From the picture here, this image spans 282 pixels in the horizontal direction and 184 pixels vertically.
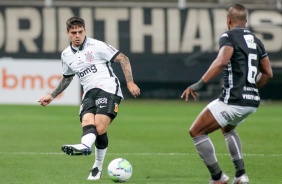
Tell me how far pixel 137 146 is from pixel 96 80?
14.6 feet

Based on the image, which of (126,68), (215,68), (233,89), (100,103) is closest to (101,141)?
(100,103)

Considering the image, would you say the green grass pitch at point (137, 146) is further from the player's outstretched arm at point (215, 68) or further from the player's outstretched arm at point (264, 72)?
the player's outstretched arm at point (215, 68)

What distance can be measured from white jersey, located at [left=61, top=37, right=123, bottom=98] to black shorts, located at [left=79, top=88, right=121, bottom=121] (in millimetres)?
66

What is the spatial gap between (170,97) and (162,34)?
7.24ft

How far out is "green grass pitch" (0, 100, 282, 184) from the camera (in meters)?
11.4

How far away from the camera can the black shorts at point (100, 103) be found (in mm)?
10930

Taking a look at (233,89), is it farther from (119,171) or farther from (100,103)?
(100,103)

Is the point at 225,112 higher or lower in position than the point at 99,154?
higher

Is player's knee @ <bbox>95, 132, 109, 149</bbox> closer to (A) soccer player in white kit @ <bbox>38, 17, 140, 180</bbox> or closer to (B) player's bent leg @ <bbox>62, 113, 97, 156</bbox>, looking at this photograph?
(A) soccer player in white kit @ <bbox>38, 17, 140, 180</bbox>

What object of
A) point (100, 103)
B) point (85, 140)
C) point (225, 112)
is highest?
point (225, 112)

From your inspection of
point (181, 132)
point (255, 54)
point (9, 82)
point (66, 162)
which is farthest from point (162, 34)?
point (255, 54)

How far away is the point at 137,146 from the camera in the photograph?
15.4 meters

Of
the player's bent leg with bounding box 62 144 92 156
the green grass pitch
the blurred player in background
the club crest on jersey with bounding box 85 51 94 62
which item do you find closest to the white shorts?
the blurred player in background

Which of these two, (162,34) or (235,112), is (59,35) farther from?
(235,112)
